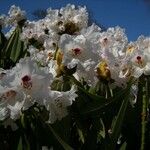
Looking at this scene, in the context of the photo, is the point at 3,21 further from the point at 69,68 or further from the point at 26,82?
the point at 26,82

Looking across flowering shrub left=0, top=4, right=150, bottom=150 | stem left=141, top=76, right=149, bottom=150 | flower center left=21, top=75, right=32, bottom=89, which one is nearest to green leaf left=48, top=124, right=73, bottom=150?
flowering shrub left=0, top=4, right=150, bottom=150

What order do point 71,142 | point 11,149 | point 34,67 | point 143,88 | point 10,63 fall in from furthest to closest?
point 10,63 → point 143,88 → point 71,142 → point 11,149 → point 34,67

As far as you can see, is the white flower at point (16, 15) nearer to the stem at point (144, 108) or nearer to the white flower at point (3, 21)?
the white flower at point (3, 21)

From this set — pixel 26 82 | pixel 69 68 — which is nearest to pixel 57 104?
pixel 26 82

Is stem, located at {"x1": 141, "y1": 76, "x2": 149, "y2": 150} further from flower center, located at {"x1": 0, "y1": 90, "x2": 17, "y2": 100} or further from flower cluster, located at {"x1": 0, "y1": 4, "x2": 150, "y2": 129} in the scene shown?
flower center, located at {"x1": 0, "y1": 90, "x2": 17, "y2": 100}

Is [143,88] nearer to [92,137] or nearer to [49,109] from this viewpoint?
[92,137]

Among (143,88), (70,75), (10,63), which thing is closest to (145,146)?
(143,88)

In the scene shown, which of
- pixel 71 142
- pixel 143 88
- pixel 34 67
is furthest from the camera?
pixel 143 88

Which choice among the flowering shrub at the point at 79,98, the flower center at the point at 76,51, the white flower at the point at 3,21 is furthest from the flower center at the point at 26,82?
the white flower at the point at 3,21
